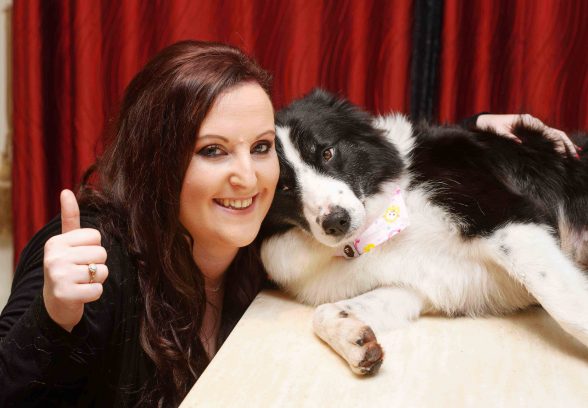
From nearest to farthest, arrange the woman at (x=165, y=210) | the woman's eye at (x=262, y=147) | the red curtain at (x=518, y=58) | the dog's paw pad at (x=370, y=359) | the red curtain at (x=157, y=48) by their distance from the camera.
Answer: the dog's paw pad at (x=370, y=359) < the woman at (x=165, y=210) < the woman's eye at (x=262, y=147) < the red curtain at (x=518, y=58) < the red curtain at (x=157, y=48)

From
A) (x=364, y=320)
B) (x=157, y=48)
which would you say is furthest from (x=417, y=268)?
(x=157, y=48)

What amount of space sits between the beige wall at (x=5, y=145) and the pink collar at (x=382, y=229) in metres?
1.98

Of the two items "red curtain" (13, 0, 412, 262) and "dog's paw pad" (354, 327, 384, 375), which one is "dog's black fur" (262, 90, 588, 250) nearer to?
"dog's paw pad" (354, 327, 384, 375)

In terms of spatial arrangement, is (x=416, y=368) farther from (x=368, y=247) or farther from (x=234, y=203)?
(x=234, y=203)

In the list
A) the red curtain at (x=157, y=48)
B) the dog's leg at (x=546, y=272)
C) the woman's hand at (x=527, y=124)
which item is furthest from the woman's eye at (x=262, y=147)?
the red curtain at (x=157, y=48)

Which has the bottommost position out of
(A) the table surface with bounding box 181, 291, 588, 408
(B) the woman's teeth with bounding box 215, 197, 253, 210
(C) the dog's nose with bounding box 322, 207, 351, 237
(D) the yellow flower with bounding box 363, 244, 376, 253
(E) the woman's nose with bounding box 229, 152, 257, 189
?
(A) the table surface with bounding box 181, 291, 588, 408

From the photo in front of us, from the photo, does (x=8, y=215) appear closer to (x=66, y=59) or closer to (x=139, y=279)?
(x=66, y=59)

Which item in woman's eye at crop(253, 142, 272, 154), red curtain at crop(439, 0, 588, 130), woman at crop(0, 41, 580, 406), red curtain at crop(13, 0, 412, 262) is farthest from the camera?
red curtain at crop(13, 0, 412, 262)

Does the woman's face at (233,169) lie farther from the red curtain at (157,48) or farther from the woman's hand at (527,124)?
the red curtain at (157,48)

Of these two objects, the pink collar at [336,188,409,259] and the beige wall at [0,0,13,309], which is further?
the beige wall at [0,0,13,309]

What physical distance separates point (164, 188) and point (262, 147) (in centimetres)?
25

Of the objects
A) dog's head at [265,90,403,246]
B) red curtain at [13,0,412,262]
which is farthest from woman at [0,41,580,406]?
red curtain at [13,0,412,262]

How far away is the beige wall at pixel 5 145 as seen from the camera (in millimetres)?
2760

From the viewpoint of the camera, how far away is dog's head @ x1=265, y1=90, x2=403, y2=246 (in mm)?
1537
